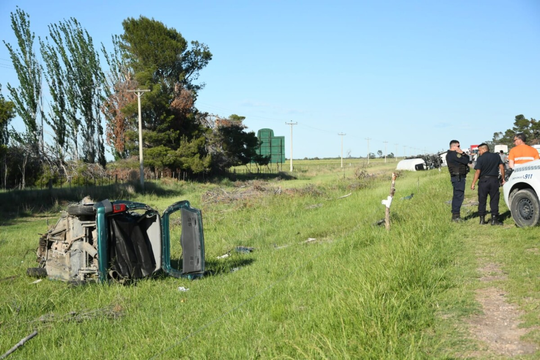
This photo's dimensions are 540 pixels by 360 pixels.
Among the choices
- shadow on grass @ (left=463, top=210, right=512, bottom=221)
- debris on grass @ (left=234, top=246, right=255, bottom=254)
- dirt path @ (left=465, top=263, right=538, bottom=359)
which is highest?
shadow on grass @ (left=463, top=210, right=512, bottom=221)

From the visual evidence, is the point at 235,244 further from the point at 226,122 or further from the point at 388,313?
the point at 226,122

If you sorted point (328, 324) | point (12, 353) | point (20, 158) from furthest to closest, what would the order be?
point (20, 158)
point (12, 353)
point (328, 324)

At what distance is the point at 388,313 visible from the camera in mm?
5555

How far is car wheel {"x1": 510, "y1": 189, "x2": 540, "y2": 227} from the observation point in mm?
10852

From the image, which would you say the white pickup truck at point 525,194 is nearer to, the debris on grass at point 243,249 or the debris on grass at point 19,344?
the debris on grass at point 243,249

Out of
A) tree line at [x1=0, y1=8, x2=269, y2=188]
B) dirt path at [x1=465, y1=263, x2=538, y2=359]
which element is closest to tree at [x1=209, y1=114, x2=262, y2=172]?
tree line at [x1=0, y1=8, x2=269, y2=188]

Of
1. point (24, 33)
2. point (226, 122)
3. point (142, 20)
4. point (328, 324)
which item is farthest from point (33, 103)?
point (328, 324)

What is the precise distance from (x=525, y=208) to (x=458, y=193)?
1.89 m

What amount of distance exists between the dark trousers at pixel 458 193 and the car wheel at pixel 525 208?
1.45 meters

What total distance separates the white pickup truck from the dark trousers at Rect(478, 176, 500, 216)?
0.30m

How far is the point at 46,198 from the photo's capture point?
89.2 ft

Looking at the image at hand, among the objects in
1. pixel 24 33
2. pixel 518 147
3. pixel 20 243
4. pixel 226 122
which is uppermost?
pixel 24 33

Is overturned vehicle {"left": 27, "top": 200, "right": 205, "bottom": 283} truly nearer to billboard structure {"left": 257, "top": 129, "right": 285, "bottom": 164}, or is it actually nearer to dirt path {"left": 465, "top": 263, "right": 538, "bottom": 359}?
dirt path {"left": 465, "top": 263, "right": 538, "bottom": 359}

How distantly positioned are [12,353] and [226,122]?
51.1 m
